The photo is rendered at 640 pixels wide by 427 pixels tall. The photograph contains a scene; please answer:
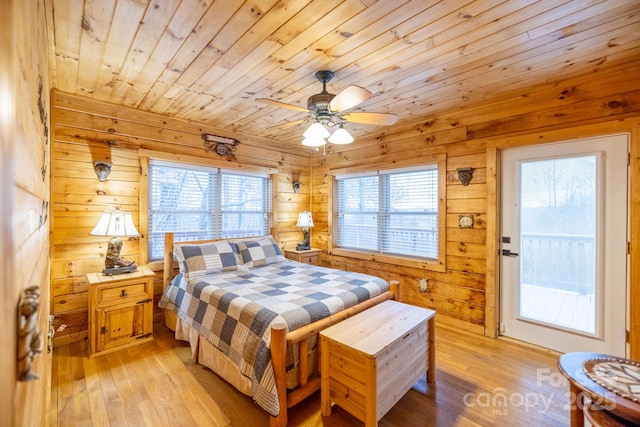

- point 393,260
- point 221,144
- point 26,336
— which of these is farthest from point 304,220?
point 26,336

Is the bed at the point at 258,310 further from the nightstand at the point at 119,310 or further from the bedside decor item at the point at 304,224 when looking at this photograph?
the bedside decor item at the point at 304,224

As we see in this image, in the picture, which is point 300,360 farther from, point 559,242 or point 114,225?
point 559,242

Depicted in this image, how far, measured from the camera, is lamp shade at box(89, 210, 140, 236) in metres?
2.66

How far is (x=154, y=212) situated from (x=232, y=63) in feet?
6.79

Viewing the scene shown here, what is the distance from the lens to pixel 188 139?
3572 mm

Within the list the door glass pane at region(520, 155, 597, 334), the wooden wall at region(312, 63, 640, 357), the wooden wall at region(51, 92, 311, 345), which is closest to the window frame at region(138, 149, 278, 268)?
the wooden wall at region(51, 92, 311, 345)

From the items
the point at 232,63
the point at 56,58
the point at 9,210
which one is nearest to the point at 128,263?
the point at 56,58

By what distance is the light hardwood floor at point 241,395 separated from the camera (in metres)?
1.84

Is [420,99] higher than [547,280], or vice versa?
[420,99]

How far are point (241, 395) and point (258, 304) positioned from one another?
2.26 feet

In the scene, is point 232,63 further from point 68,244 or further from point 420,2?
point 68,244

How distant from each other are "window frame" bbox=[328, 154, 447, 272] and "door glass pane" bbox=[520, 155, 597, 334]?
77 centimetres

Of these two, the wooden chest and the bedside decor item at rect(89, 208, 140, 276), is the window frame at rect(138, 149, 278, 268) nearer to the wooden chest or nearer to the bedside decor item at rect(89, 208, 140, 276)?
the bedside decor item at rect(89, 208, 140, 276)

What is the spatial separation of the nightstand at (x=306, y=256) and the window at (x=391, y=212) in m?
0.43
